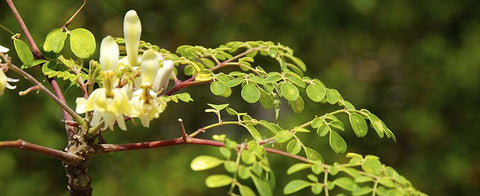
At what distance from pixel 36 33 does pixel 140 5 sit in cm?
36

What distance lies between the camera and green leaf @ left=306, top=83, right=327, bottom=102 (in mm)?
679

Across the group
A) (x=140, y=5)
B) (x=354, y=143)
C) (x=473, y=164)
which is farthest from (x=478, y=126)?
(x=140, y=5)

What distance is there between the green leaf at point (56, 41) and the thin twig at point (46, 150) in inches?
5.1

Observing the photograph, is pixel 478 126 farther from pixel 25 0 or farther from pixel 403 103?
pixel 25 0

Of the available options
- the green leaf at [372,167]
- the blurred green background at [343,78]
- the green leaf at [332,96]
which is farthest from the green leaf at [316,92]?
the blurred green background at [343,78]

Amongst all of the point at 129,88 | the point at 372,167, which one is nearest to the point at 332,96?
the point at 372,167

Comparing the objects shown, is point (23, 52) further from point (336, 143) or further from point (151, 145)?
point (336, 143)

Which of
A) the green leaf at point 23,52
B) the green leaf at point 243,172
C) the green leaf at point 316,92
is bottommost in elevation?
the green leaf at point 243,172

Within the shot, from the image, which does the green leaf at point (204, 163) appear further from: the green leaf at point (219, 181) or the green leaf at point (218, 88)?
the green leaf at point (218, 88)

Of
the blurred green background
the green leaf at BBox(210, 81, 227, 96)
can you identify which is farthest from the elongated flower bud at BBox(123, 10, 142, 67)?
the blurred green background

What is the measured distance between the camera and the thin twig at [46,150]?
1.72ft

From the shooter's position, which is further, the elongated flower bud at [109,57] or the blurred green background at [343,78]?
the blurred green background at [343,78]

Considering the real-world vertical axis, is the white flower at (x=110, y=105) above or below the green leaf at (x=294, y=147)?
below

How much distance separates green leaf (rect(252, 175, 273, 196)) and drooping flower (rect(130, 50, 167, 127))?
12 centimetres
